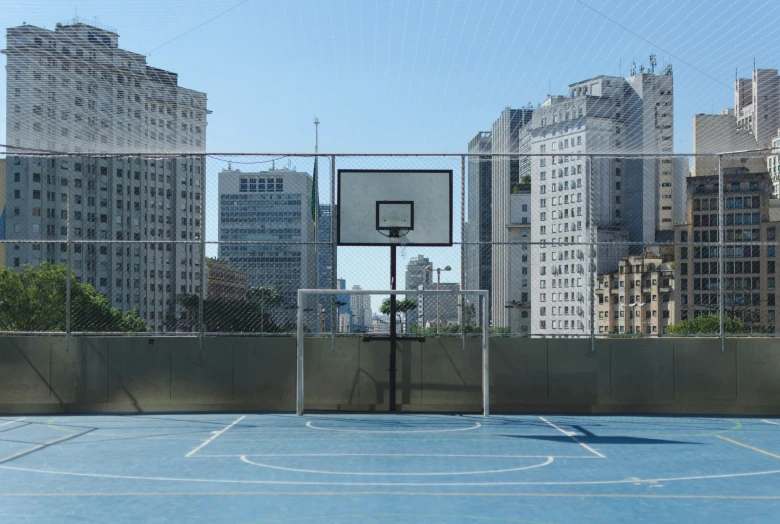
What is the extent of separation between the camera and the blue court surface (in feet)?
26.1

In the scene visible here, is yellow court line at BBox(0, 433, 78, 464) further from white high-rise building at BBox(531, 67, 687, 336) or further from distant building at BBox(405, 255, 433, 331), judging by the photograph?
white high-rise building at BBox(531, 67, 687, 336)

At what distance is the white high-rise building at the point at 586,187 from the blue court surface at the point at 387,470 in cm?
381

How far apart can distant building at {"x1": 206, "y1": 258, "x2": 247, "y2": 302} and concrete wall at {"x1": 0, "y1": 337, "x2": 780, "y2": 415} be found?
258 centimetres

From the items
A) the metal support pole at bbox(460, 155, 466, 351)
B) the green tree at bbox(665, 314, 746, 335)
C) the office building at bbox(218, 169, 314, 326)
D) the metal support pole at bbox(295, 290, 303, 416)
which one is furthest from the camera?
the green tree at bbox(665, 314, 746, 335)

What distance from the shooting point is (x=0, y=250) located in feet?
264

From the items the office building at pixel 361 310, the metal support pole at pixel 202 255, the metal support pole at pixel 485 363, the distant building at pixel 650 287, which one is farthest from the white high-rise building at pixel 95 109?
the distant building at pixel 650 287

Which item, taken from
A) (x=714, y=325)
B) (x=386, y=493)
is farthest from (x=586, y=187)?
(x=386, y=493)

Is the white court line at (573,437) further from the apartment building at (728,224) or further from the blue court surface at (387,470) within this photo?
the apartment building at (728,224)

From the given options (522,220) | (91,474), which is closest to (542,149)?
(522,220)

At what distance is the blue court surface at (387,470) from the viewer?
796cm

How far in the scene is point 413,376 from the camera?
16359 mm

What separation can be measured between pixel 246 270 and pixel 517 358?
6.88 metres

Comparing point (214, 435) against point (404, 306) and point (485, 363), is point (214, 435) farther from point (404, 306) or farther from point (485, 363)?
point (485, 363)

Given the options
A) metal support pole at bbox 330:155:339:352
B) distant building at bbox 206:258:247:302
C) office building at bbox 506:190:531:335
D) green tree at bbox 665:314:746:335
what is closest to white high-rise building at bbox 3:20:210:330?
distant building at bbox 206:258:247:302
